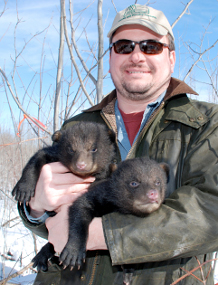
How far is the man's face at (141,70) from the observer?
2.81 meters

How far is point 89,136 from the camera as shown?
283cm

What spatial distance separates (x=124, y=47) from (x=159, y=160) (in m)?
1.45

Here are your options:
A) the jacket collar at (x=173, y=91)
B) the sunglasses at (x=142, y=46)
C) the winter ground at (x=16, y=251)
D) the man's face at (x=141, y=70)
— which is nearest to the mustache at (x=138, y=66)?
the man's face at (x=141, y=70)

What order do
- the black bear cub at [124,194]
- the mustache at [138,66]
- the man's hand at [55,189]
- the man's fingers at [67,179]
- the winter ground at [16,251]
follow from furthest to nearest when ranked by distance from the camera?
the winter ground at [16,251] → the mustache at [138,66] → the man's fingers at [67,179] → the man's hand at [55,189] → the black bear cub at [124,194]

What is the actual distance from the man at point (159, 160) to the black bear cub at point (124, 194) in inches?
4.4

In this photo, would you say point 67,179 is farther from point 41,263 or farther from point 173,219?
point 173,219

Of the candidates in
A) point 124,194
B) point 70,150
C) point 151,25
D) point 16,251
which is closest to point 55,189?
point 70,150

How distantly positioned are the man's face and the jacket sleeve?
4.45ft

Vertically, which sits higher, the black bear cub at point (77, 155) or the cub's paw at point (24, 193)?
the black bear cub at point (77, 155)

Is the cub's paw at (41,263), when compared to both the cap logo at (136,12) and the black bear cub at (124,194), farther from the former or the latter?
the cap logo at (136,12)

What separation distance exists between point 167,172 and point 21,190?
1.57 m

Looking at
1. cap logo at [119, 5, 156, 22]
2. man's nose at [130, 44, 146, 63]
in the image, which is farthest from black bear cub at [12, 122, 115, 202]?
cap logo at [119, 5, 156, 22]

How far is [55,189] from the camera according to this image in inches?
93.8

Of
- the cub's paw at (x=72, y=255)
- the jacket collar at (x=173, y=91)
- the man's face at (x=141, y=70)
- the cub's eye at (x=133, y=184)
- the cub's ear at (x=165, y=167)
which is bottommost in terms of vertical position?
the cub's paw at (x=72, y=255)
